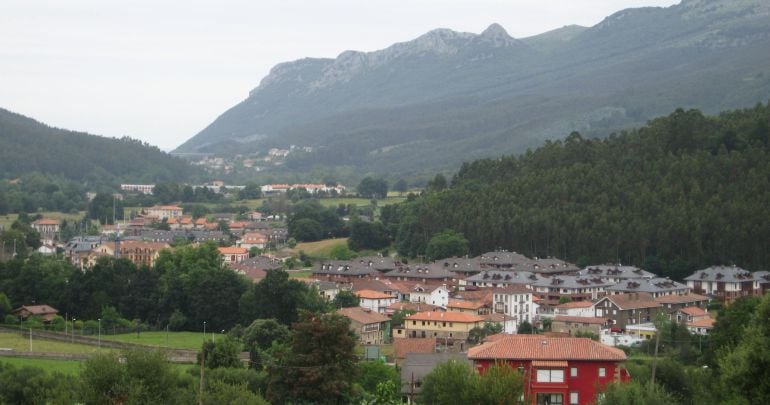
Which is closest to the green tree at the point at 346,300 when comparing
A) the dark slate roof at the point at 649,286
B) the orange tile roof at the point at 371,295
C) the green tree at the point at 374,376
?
the orange tile roof at the point at 371,295

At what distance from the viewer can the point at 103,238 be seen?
98.3 meters

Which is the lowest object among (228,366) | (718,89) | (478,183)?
(228,366)

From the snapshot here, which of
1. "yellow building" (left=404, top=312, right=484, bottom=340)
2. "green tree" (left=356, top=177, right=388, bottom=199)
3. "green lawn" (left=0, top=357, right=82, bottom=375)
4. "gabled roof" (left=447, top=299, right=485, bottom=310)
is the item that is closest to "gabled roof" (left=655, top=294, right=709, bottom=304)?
"gabled roof" (left=447, top=299, right=485, bottom=310)

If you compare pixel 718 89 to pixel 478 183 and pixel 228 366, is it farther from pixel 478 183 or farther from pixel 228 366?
pixel 228 366

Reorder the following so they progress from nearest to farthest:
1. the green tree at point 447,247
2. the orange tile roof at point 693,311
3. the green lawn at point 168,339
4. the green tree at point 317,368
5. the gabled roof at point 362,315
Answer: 1. the green tree at point 317,368
2. the green lawn at point 168,339
3. the gabled roof at point 362,315
4. the orange tile roof at point 693,311
5. the green tree at point 447,247

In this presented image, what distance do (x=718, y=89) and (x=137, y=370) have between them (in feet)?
576

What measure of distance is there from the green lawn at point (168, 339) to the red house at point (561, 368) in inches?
913

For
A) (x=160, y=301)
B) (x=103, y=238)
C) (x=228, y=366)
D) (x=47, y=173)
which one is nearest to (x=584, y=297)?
(x=160, y=301)

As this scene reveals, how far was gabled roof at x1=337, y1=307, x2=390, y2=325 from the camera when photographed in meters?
54.8

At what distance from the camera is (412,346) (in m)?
48.7

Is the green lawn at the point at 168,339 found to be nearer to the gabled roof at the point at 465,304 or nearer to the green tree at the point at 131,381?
the gabled roof at the point at 465,304

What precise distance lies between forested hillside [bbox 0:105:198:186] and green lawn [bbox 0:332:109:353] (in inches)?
4769

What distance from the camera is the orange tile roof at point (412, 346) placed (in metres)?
47.7

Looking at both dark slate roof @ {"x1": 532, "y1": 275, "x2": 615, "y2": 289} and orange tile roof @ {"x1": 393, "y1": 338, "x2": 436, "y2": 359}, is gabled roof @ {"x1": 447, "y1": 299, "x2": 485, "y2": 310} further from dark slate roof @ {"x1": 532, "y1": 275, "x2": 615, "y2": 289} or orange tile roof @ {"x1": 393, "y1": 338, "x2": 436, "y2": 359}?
orange tile roof @ {"x1": 393, "y1": 338, "x2": 436, "y2": 359}
